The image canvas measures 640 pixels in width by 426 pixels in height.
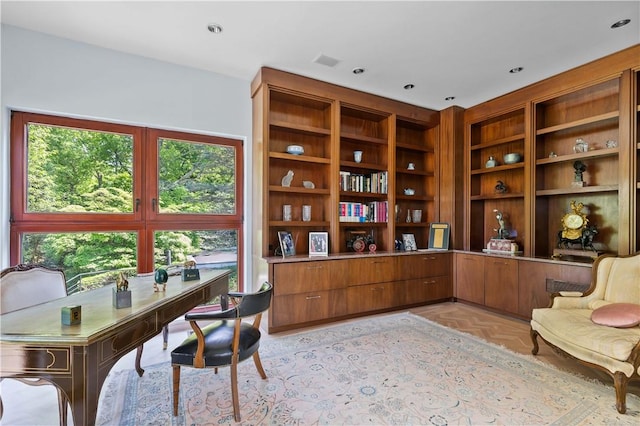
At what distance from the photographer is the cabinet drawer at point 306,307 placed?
3275mm

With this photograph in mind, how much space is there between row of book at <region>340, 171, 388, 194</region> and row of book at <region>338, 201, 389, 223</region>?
0.66 ft

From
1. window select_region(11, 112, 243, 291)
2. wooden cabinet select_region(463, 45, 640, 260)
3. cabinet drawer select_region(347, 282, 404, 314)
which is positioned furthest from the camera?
cabinet drawer select_region(347, 282, 404, 314)

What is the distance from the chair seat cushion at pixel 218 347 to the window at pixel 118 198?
1308 mm

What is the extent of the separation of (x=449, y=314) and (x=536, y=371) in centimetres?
153

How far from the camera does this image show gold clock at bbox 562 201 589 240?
3.38m

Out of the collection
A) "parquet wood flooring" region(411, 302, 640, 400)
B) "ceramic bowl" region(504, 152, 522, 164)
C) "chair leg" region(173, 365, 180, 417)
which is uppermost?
"ceramic bowl" region(504, 152, 522, 164)

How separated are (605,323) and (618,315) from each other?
0.11m

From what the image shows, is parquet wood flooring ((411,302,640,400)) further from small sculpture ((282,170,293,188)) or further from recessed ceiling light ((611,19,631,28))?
recessed ceiling light ((611,19,631,28))

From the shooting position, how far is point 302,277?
11.2ft

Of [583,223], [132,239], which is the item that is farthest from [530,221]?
[132,239]

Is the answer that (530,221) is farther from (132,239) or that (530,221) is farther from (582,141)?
(132,239)

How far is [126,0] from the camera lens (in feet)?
7.72

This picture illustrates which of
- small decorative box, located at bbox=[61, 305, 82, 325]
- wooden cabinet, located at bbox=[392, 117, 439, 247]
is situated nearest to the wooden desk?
small decorative box, located at bbox=[61, 305, 82, 325]

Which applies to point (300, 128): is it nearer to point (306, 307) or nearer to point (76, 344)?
point (306, 307)
